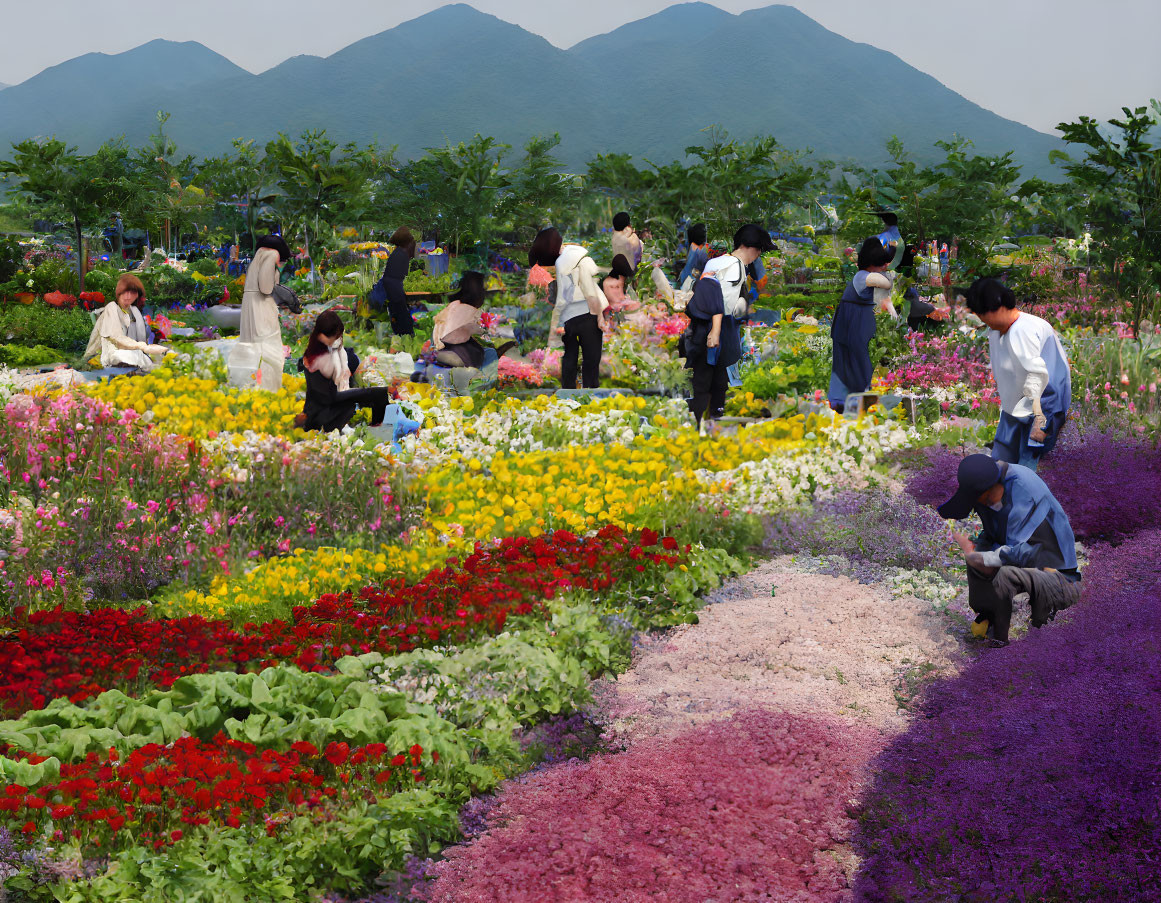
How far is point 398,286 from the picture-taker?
14.1 metres

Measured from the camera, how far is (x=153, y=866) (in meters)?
3.34

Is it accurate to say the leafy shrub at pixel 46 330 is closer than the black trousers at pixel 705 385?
No

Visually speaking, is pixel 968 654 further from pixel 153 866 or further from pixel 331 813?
pixel 153 866

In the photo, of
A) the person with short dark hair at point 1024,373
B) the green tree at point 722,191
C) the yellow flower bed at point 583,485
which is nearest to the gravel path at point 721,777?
the yellow flower bed at point 583,485

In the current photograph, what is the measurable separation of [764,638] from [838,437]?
12.7ft

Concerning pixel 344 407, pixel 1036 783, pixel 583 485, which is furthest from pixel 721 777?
pixel 344 407

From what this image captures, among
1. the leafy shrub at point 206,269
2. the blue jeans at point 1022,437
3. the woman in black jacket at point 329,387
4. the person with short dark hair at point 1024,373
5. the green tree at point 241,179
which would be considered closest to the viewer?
the person with short dark hair at point 1024,373

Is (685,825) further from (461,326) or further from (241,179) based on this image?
(241,179)

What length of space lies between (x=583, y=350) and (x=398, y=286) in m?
3.79

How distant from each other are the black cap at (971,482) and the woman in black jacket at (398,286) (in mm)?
9810

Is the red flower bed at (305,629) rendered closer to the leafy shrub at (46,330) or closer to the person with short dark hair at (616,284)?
the person with short dark hair at (616,284)

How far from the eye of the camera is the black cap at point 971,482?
17.1 feet

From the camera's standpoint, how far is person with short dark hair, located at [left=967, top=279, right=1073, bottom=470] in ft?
21.6

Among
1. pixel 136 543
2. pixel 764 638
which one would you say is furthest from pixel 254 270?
pixel 764 638
